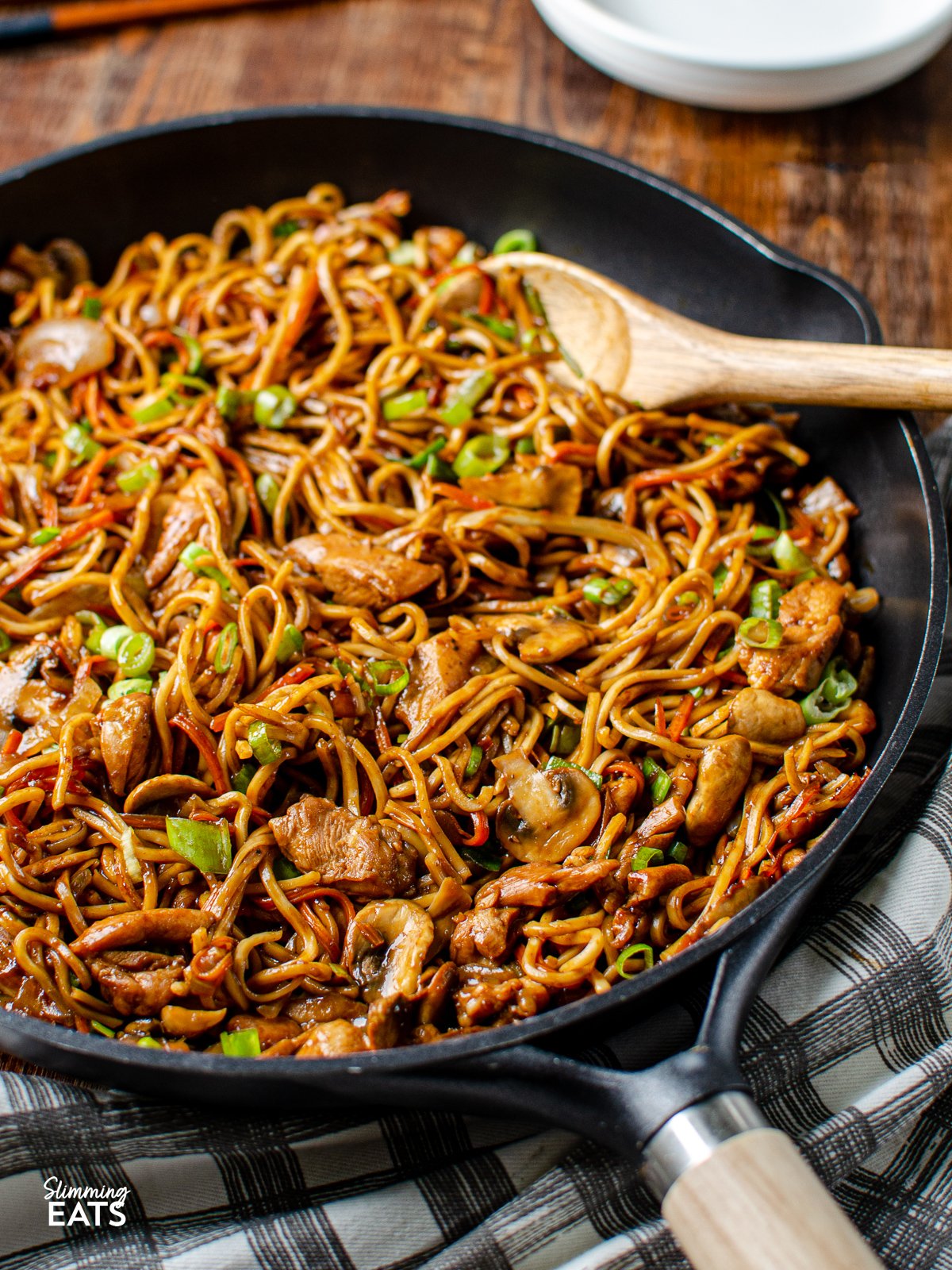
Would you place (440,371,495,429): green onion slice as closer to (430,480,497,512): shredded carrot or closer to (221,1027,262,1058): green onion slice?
(430,480,497,512): shredded carrot

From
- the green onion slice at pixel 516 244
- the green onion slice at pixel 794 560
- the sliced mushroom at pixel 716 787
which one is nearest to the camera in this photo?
the sliced mushroom at pixel 716 787

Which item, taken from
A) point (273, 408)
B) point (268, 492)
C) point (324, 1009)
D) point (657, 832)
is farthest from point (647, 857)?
point (273, 408)

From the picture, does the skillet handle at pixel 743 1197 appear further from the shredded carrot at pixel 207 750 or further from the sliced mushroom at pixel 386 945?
the shredded carrot at pixel 207 750

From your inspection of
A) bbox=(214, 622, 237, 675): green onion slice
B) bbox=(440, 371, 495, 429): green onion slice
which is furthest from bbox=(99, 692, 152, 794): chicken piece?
bbox=(440, 371, 495, 429): green onion slice

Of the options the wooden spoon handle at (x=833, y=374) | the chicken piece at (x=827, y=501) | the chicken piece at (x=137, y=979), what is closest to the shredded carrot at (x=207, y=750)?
the chicken piece at (x=137, y=979)

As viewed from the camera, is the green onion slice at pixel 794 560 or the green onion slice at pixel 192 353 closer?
the green onion slice at pixel 794 560
